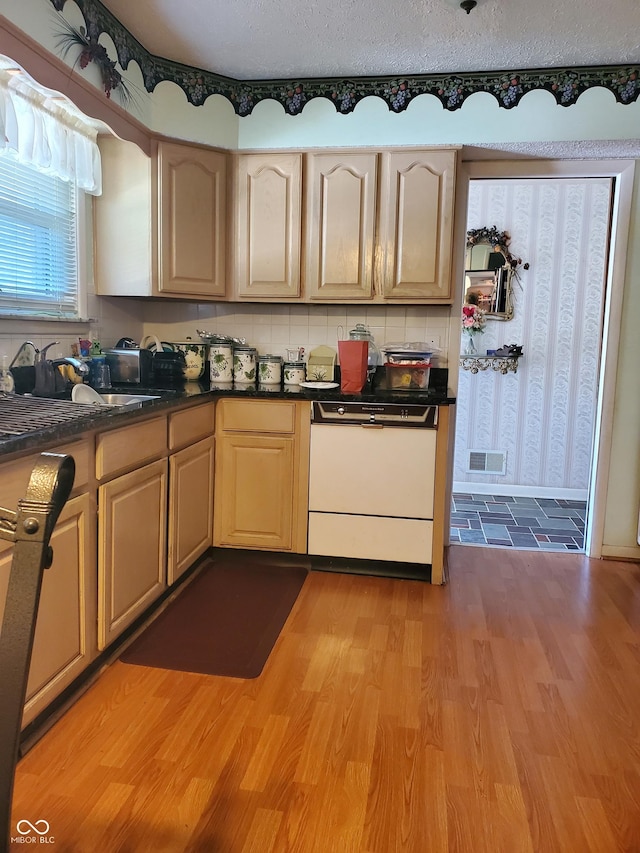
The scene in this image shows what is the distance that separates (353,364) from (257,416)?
540 millimetres

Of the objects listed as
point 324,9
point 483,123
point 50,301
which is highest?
point 324,9

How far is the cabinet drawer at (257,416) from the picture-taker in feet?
9.84

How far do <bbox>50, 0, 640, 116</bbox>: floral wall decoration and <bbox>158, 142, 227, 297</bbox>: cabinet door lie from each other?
0.98 ft

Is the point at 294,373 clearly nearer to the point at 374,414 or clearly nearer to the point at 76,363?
the point at 374,414

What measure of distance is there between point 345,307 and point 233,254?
67cm

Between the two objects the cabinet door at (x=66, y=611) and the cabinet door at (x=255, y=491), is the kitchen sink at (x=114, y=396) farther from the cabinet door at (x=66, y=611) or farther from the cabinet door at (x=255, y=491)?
Answer: the cabinet door at (x=66, y=611)

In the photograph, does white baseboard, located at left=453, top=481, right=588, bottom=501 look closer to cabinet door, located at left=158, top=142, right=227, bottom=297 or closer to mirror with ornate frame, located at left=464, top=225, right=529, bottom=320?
mirror with ornate frame, located at left=464, top=225, right=529, bottom=320

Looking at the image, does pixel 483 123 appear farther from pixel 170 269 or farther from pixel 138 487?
pixel 138 487

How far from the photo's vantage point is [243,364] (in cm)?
336

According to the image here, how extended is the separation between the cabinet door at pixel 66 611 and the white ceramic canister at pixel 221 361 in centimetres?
150

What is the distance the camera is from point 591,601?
9.21 feet

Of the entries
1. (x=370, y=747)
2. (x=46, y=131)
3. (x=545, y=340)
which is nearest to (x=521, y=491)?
(x=545, y=340)

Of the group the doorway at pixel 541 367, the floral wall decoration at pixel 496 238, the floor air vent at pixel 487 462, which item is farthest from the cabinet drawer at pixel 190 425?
the floral wall decoration at pixel 496 238

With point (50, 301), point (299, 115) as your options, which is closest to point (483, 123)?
point (299, 115)
